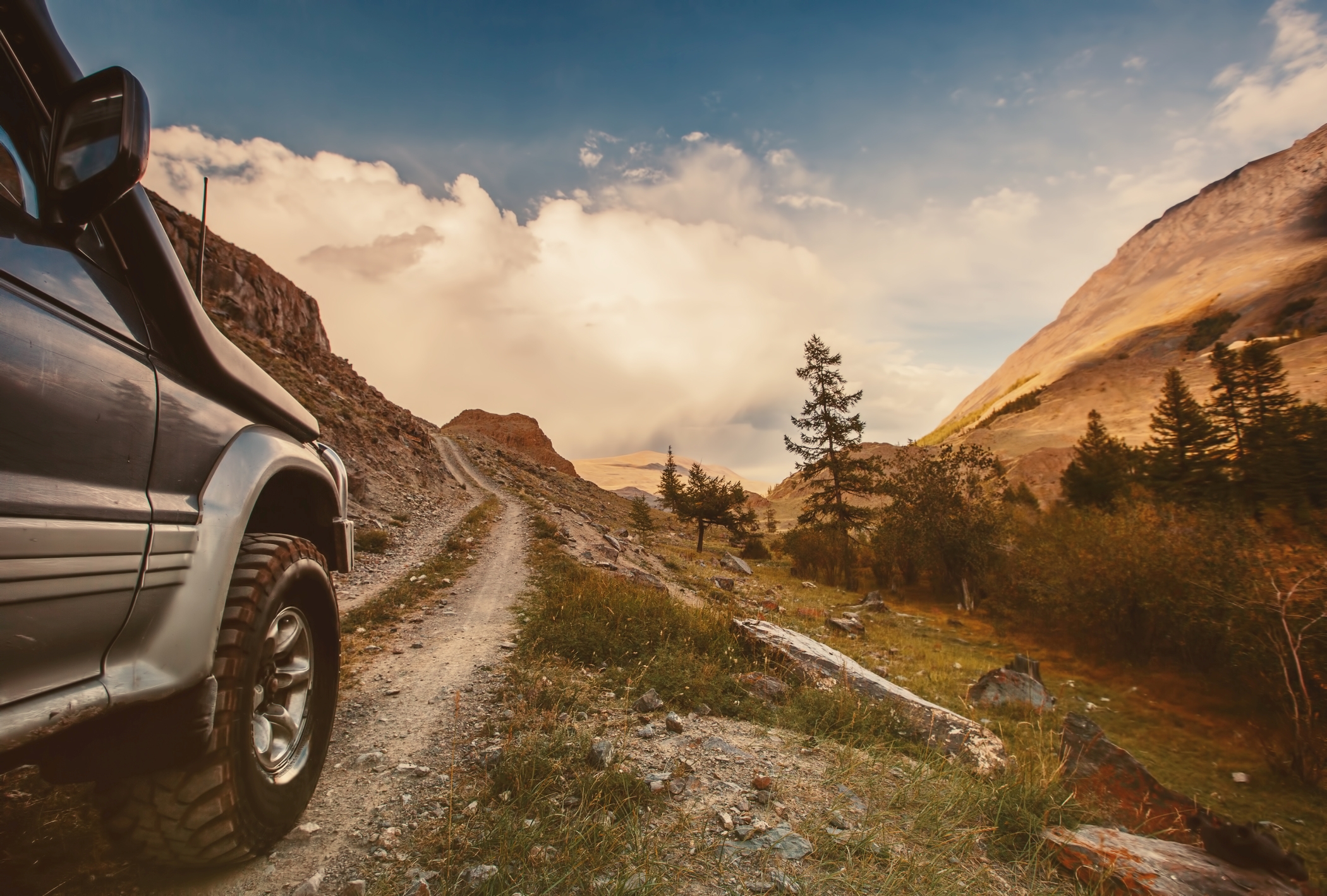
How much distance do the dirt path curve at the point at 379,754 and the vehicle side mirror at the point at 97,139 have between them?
2796mm

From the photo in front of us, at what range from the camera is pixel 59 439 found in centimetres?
161

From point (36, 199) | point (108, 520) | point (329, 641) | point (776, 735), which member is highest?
point (36, 199)

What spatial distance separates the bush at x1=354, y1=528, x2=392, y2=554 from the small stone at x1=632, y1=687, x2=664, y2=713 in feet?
38.4

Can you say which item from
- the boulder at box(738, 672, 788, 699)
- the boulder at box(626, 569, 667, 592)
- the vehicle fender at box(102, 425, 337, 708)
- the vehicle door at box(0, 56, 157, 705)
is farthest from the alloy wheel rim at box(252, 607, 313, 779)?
the boulder at box(626, 569, 667, 592)

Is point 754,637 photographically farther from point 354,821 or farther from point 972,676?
point 972,676

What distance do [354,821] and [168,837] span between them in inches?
44.6

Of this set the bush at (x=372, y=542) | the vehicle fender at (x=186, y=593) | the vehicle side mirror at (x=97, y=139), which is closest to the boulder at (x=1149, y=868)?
the vehicle fender at (x=186, y=593)

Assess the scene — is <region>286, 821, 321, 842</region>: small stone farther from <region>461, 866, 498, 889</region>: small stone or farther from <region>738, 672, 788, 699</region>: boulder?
<region>738, 672, 788, 699</region>: boulder

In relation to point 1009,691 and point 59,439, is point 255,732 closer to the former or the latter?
point 59,439

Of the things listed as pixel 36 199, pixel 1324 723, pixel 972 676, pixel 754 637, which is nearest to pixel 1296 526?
pixel 1324 723

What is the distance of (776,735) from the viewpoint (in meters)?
4.88

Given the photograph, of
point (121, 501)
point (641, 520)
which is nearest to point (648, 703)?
point (121, 501)

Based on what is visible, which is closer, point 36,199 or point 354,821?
point 36,199

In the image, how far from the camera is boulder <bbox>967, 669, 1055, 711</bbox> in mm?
10734
